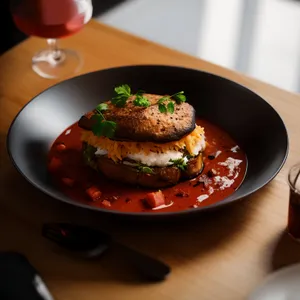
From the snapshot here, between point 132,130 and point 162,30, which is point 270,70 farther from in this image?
point 132,130

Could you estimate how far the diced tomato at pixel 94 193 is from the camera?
1.34 metres

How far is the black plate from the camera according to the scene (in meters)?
1.39

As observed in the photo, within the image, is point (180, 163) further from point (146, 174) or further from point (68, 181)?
point (68, 181)

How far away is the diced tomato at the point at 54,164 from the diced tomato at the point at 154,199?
0.23 meters

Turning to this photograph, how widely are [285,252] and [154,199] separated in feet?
0.90

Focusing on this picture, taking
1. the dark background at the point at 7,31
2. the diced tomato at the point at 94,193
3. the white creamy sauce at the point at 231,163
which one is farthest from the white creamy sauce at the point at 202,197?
the dark background at the point at 7,31

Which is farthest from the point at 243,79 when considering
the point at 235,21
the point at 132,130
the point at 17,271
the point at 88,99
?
the point at 235,21

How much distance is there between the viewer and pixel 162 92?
66.2 inches

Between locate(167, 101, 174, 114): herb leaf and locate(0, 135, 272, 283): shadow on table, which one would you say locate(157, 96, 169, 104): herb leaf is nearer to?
locate(167, 101, 174, 114): herb leaf

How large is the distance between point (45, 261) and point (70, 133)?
1.35 feet

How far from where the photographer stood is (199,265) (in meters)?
1.21

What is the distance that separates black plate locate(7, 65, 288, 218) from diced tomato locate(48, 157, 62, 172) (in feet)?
0.05

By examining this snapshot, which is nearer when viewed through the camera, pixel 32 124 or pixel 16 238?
pixel 16 238

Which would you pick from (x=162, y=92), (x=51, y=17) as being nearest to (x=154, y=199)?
(x=162, y=92)
